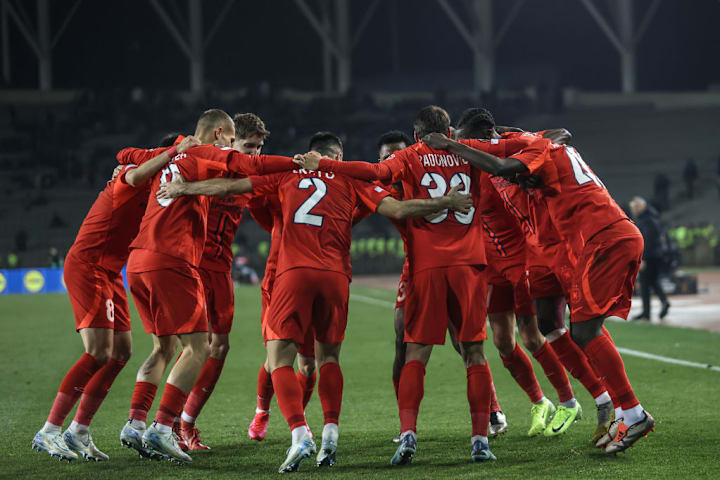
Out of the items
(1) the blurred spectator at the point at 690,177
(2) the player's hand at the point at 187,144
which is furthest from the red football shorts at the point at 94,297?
(1) the blurred spectator at the point at 690,177

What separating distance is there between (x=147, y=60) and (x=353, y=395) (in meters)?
36.0

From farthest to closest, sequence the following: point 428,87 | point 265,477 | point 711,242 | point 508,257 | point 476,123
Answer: point 428,87 < point 711,242 < point 508,257 < point 476,123 < point 265,477

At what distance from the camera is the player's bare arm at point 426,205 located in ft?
17.3

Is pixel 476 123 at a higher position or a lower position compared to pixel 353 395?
higher

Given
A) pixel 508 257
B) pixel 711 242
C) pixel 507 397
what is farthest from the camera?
pixel 711 242

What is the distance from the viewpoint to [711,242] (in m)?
29.8

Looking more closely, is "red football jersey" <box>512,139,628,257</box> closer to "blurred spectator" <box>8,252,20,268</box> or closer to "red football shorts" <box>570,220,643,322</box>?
"red football shorts" <box>570,220,643,322</box>

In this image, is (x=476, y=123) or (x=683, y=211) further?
(x=683, y=211)

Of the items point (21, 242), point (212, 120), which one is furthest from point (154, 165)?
point (21, 242)

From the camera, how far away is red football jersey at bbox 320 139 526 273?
17.6 ft

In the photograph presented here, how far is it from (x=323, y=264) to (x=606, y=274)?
5.84 ft

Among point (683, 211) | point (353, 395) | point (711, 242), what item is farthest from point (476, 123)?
point (683, 211)

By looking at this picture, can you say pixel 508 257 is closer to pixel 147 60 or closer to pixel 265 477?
pixel 265 477

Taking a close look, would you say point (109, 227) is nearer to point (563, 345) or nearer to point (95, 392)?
point (95, 392)
